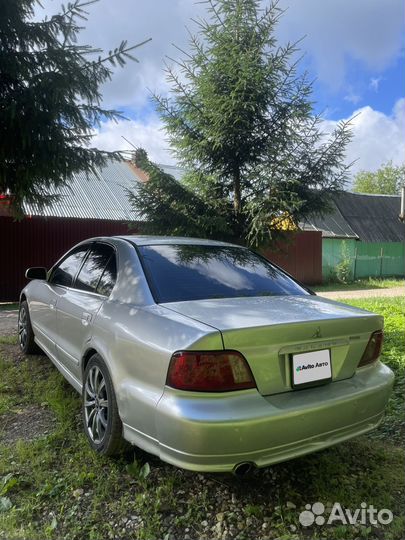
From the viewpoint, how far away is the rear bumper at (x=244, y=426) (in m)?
1.92

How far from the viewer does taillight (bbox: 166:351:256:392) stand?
2002 millimetres

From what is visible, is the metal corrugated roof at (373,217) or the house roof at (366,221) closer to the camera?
the house roof at (366,221)

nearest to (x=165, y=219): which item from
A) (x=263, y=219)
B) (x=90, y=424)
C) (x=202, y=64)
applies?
(x=263, y=219)

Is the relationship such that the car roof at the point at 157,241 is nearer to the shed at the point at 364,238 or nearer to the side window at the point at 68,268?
the side window at the point at 68,268

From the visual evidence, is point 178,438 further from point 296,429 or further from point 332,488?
point 332,488

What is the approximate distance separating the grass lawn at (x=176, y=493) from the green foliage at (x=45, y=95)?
3.08m

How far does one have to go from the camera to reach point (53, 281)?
428 centimetres

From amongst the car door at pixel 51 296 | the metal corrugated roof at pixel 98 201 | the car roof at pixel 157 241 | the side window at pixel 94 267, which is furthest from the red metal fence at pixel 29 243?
the car roof at pixel 157 241

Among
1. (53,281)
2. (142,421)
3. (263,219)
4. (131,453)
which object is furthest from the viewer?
(263,219)

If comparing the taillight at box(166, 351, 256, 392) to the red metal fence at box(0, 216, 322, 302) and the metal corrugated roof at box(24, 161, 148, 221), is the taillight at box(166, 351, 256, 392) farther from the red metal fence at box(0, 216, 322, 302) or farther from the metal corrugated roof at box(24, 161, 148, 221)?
the metal corrugated roof at box(24, 161, 148, 221)

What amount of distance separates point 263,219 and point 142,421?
17.3 ft

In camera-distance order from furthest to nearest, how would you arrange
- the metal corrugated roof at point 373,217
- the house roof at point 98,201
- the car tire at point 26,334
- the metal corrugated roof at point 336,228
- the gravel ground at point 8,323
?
the metal corrugated roof at point 373,217 < the metal corrugated roof at point 336,228 < the house roof at point 98,201 < the gravel ground at point 8,323 < the car tire at point 26,334

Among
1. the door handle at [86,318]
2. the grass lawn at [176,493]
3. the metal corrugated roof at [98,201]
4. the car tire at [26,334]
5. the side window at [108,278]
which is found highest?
the metal corrugated roof at [98,201]

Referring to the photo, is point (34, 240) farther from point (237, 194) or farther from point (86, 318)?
point (86, 318)
